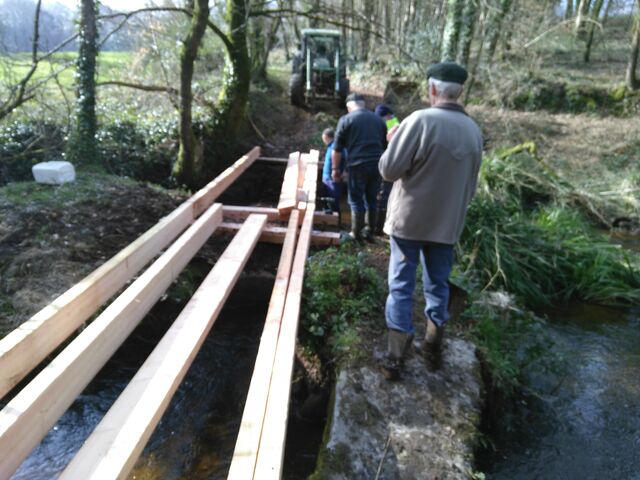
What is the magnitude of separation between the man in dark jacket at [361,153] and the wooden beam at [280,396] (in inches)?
64.9

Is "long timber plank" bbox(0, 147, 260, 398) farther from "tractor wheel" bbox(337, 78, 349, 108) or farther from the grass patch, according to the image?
"tractor wheel" bbox(337, 78, 349, 108)

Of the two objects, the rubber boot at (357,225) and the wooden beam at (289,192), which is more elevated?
the wooden beam at (289,192)

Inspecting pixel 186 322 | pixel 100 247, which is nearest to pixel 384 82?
Answer: pixel 100 247

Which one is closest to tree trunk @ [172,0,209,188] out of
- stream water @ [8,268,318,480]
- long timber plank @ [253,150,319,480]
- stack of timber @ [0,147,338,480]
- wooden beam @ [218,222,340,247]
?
wooden beam @ [218,222,340,247]

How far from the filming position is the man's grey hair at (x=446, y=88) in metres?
2.90

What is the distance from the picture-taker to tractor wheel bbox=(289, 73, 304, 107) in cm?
1276

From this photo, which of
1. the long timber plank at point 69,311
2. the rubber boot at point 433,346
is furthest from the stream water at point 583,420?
the long timber plank at point 69,311

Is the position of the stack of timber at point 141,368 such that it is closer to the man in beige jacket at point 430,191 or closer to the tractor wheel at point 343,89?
the man in beige jacket at point 430,191

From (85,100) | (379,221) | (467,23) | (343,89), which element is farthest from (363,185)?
(343,89)

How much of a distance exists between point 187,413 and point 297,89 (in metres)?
10.7

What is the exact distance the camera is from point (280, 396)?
250 cm

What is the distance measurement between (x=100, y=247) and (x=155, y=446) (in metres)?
2.10

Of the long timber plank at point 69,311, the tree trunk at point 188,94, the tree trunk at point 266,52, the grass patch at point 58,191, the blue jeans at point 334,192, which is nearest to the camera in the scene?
the long timber plank at point 69,311

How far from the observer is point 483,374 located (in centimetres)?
355
